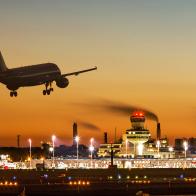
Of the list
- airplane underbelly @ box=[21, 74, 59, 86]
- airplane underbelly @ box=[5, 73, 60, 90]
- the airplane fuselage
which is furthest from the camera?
the airplane fuselage

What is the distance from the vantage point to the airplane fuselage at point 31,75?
104312mm

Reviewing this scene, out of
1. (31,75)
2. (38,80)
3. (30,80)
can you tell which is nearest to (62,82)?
(38,80)

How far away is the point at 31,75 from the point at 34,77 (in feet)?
2.91

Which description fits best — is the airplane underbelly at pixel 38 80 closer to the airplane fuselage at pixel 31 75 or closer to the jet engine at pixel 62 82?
the airplane fuselage at pixel 31 75

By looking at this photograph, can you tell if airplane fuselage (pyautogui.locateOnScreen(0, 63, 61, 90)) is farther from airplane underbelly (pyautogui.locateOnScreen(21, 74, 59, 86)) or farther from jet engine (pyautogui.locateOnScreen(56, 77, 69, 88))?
jet engine (pyautogui.locateOnScreen(56, 77, 69, 88))

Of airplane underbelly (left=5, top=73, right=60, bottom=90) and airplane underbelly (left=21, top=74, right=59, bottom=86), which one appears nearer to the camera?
airplane underbelly (left=21, top=74, right=59, bottom=86)

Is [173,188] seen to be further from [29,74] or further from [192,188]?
[29,74]

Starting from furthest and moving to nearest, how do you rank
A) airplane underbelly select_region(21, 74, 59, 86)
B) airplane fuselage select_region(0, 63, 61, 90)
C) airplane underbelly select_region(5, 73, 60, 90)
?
airplane fuselage select_region(0, 63, 61, 90) < airplane underbelly select_region(5, 73, 60, 90) < airplane underbelly select_region(21, 74, 59, 86)

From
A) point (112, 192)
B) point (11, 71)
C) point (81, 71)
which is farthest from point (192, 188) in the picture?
point (11, 71)

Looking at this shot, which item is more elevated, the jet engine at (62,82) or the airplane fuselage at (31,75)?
the airplane fuselage at (31,75)

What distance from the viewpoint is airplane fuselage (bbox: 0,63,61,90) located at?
104m

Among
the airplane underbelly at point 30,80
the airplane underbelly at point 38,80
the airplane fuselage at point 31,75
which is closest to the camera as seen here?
the airplane underbelly at point 38,80

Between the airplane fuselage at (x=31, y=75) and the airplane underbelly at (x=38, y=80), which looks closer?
the airplane underbelly at (x=38, y=80)

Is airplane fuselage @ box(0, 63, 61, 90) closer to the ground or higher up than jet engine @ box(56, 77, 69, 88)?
higher up
